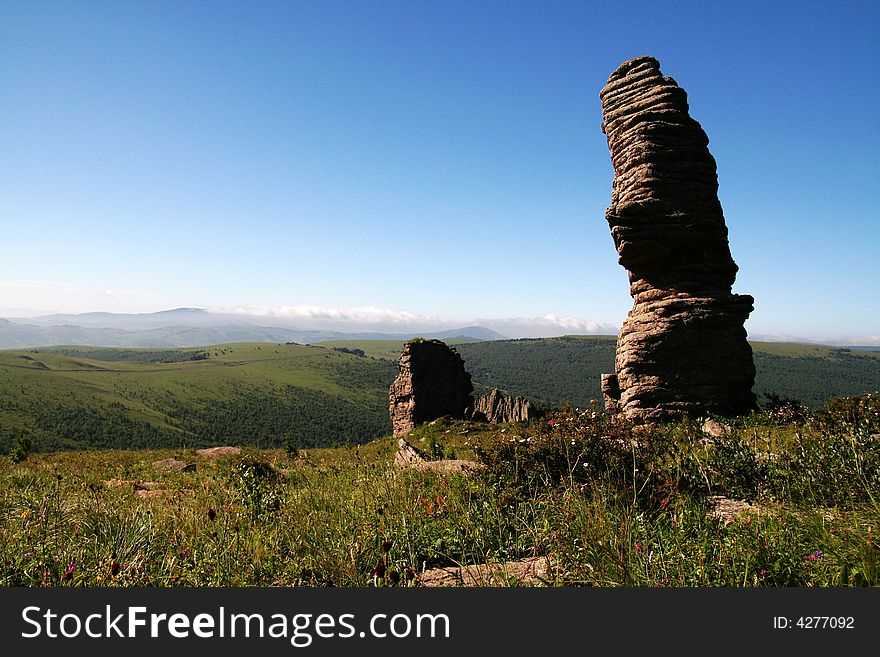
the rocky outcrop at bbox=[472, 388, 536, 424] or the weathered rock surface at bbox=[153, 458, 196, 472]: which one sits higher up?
the weathered rock surface at bbox=[153, 458, 196, 472]

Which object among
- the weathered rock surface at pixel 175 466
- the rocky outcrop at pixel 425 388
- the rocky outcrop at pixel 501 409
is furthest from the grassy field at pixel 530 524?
the rocky outcrop at pixel 425 388

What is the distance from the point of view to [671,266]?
22188 millimetres

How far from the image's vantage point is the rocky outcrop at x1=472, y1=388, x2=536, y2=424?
42281 mm

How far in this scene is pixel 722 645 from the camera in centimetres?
303

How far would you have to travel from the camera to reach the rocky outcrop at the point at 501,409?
42281 millimetres

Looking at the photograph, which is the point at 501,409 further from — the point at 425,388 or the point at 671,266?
the point at 671,266

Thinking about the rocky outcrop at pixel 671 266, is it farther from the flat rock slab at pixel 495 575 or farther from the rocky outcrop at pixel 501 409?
the rocky outcrop at pixel 501 409

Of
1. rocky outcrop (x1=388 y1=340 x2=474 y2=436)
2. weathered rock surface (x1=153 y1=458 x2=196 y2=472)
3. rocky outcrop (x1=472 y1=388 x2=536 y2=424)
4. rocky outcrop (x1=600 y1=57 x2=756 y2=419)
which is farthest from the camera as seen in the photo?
rocky outcrop (x1=388 y1=340 x2=474 y2=436)

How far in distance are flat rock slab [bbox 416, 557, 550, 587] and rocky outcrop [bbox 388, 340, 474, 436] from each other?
38.6 metres

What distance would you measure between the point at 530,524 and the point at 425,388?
38.8m

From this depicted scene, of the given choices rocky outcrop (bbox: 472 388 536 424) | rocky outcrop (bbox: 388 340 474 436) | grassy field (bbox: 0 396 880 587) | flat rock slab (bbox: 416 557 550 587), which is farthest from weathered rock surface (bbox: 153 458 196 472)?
rocky outcrop (bbox: 472 388 536 424)

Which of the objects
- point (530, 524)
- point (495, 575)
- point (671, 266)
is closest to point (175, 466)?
point (530, 524)

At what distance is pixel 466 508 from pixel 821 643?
147 inches

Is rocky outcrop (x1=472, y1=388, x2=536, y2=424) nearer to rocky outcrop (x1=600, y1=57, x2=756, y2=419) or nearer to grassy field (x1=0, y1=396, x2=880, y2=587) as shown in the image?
rocky outcrop (x1=600, y1=57, x2=756, y2=419)
